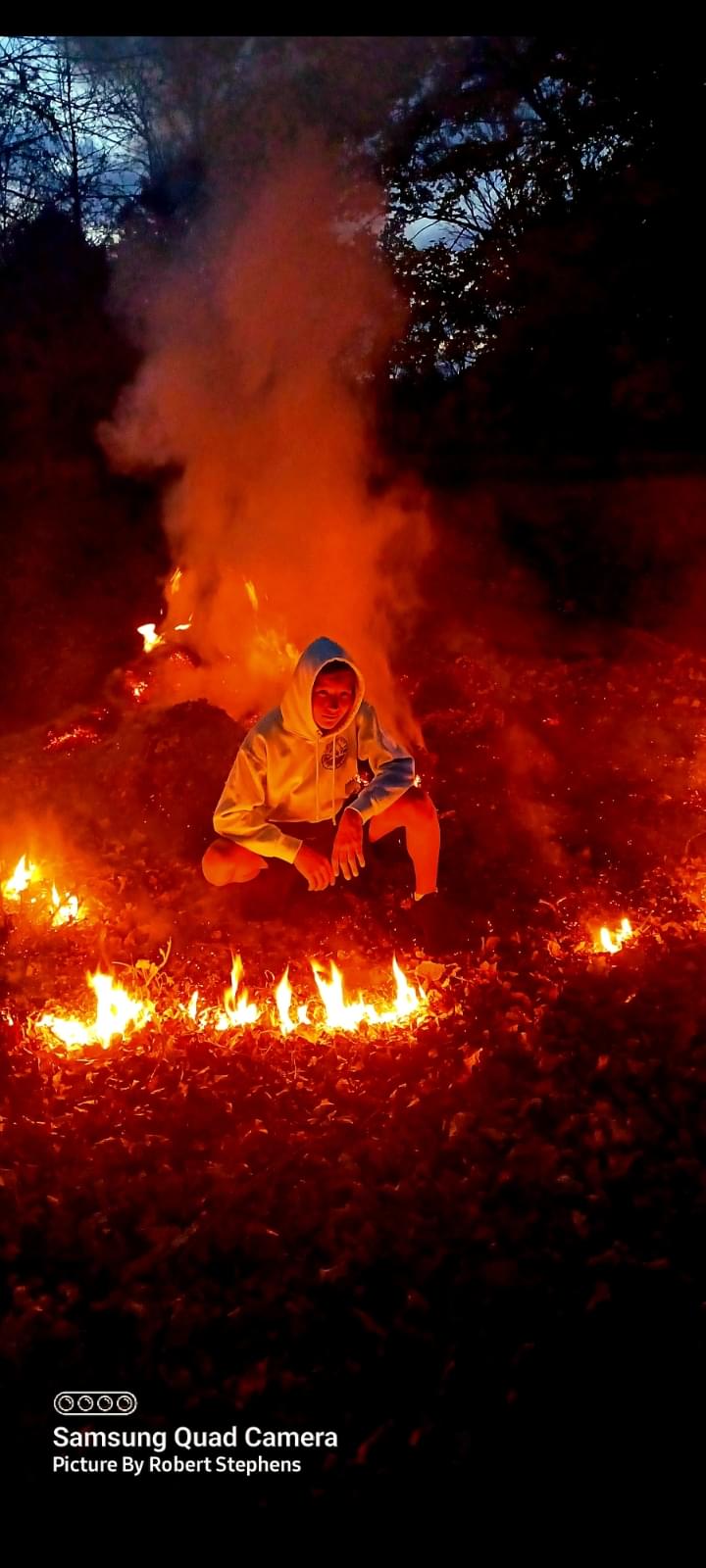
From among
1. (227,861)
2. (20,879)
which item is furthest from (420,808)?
(20,879)

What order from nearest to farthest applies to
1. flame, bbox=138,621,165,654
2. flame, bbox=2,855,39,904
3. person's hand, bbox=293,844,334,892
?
person's hand, bbox=293,844,334,892
flame, bbox=2,855,39,904
flame, bbox=138,621,165,654

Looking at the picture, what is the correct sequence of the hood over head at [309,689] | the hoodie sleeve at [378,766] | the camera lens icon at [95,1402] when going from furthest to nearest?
the hoodie sleeve at [378,766] < the hood over head at [309,689] < the camera lens icon at [95,1402]

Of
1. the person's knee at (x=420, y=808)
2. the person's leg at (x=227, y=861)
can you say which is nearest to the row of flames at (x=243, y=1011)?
the person's leg at (x=227, y=861)

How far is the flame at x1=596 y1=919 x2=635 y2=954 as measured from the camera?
5.57 metres

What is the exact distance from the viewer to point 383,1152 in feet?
13.6

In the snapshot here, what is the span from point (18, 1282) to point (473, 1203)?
6.18ft

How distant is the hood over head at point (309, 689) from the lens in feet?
15.9

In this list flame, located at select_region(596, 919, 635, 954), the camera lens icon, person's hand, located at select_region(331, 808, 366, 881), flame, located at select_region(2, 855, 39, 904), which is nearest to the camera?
the camera lens icon

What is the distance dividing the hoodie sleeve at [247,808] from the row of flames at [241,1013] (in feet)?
2.59

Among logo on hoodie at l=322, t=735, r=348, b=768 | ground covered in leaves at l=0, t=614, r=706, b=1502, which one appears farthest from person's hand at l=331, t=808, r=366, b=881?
ground covered in leaves at l=0, t=614, r=706, b=1502

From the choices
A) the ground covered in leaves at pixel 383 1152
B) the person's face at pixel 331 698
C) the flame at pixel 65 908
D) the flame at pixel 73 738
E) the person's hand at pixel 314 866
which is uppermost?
the flame at pixel 73 738

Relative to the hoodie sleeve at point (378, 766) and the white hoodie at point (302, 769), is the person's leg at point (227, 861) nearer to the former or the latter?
the white hoodie at point (302, 769)

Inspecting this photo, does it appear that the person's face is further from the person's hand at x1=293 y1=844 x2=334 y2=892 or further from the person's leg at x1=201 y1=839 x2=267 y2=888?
the person's leg at x1=201 y1=839 x2=267 y2=888

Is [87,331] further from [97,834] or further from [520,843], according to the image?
[520,843]
